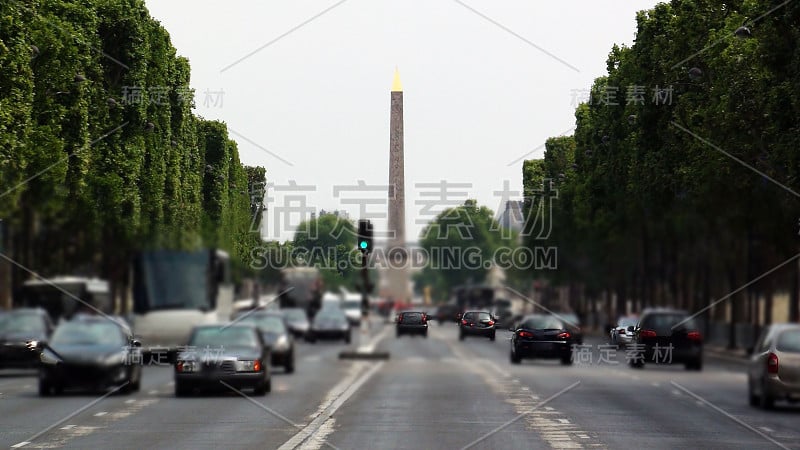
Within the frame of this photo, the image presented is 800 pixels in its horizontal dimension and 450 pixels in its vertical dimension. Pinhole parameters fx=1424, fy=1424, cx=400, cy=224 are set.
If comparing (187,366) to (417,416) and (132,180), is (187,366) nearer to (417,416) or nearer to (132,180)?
(132,180)

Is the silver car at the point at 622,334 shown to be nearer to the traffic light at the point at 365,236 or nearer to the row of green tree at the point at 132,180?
the traffic light at the point at 365,236

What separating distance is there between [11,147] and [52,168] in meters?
35.2

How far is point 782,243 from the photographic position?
51.6 ft

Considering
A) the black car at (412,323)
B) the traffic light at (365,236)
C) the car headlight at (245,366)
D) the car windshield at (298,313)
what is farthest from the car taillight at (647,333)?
the car headlight at (245,366)

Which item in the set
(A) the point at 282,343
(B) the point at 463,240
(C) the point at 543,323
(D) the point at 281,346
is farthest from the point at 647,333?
(D) the point at 281,346

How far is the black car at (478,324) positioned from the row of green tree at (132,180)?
1.70 metres

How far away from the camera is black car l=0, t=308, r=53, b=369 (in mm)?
8897

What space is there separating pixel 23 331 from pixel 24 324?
134mm

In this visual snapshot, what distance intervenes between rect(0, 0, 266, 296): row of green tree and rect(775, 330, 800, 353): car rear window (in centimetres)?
989

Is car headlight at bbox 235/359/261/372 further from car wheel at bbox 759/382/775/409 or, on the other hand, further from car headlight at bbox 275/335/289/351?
car headlight at bbox 275/335/289/351

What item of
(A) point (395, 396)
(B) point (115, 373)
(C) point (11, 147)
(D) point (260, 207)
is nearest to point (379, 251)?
(D) point (260, 207)

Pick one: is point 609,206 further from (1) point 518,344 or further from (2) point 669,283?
(2) point 669,283

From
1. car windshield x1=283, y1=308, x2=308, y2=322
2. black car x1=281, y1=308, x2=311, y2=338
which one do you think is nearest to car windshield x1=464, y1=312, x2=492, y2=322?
black car x1=281, y1=308, x2=311, y2=338

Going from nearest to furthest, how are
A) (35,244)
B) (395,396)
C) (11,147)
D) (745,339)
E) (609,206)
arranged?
(609,206) → (35,244) → (745,339) → (11,147) → (395,396)
